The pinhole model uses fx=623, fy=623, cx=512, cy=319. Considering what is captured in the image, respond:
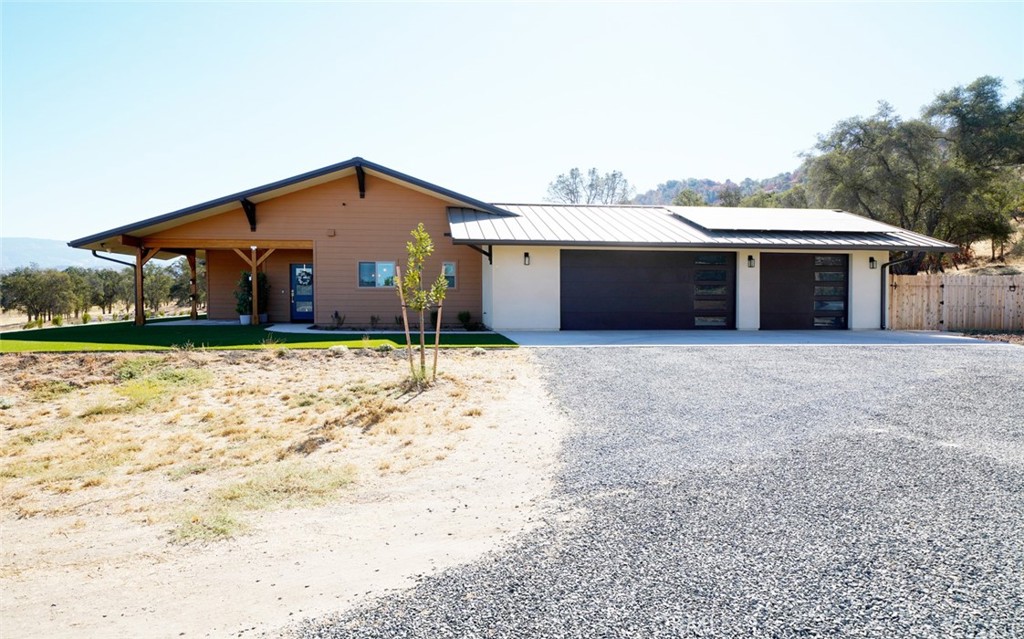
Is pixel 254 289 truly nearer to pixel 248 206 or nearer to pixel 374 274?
pixel 248 206

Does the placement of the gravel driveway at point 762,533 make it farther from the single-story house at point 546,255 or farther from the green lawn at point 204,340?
the single-story house at point 546,255

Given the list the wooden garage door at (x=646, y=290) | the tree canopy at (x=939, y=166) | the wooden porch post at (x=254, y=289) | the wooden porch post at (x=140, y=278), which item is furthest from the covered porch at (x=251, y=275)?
the tree canopy at (x=939, y=166)

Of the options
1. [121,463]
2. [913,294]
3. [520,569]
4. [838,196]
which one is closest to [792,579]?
[520,569]

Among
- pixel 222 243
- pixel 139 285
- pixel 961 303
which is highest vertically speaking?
pixel 222 243

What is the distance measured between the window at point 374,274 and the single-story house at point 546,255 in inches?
1.6

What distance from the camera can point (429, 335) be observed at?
1516cm

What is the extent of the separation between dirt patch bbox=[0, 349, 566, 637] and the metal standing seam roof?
21.0 feet

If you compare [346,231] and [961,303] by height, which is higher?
[346,231]

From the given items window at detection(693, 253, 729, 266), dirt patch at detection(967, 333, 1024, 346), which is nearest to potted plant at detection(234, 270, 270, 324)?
window at detection(693, 253, 729, 266)

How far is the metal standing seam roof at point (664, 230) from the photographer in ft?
52.2

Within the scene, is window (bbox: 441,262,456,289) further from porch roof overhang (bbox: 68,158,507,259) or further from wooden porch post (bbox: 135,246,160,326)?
wooden porch post (bbox: 135,246,160,326)

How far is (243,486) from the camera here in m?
5.61

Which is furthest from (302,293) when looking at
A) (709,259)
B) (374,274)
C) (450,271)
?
(709,259)

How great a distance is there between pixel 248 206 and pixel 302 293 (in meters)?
3.72
